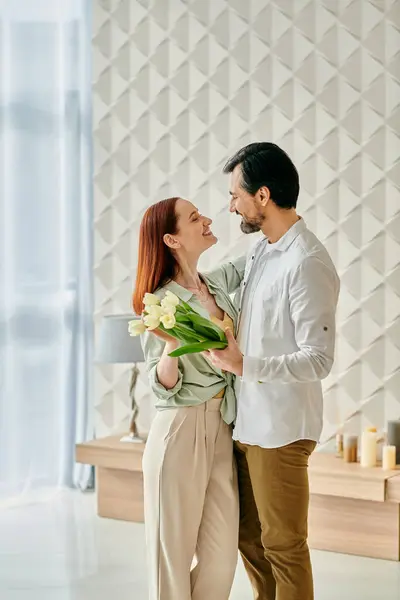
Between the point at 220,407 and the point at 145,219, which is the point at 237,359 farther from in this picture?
the point at 145,219

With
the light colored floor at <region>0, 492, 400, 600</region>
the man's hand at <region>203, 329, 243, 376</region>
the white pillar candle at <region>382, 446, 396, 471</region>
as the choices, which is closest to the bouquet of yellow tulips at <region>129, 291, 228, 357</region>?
the man's hand at <region>203, 329, 243, 376</region>

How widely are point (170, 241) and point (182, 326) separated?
1.64 feet

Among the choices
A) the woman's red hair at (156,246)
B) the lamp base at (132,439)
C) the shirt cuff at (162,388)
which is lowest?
the lamp base at (132,439)

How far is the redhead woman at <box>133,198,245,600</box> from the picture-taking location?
2795mm

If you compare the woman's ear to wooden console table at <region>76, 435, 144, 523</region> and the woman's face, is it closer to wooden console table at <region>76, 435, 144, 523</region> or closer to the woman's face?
the woman's face

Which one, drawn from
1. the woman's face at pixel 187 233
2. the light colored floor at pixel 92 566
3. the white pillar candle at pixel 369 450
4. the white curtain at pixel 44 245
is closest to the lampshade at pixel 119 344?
the white curtain at pixel 44 245

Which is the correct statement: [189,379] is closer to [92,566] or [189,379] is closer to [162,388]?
[162,388]

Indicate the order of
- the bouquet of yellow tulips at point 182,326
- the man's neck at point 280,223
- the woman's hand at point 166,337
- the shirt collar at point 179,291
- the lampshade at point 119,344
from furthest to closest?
1. the lampshade at point 119,344
2. the shirt collar at point 179,291
3. the man's neck at point 280,223
4. the woman's hand at point 166,337
5. the bouquet of yellow tulips at point 182,326

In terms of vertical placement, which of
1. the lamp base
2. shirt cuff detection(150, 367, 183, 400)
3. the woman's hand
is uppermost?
the woman's hand

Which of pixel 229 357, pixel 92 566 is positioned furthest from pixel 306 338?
pixel 92 566

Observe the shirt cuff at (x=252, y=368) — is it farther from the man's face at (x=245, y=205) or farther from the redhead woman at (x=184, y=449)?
the man's face at (x=245, y=205)

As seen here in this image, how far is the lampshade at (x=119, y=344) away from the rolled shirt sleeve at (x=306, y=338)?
2.20m

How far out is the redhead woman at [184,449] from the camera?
110 inches

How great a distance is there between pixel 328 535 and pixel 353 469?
354 mm
